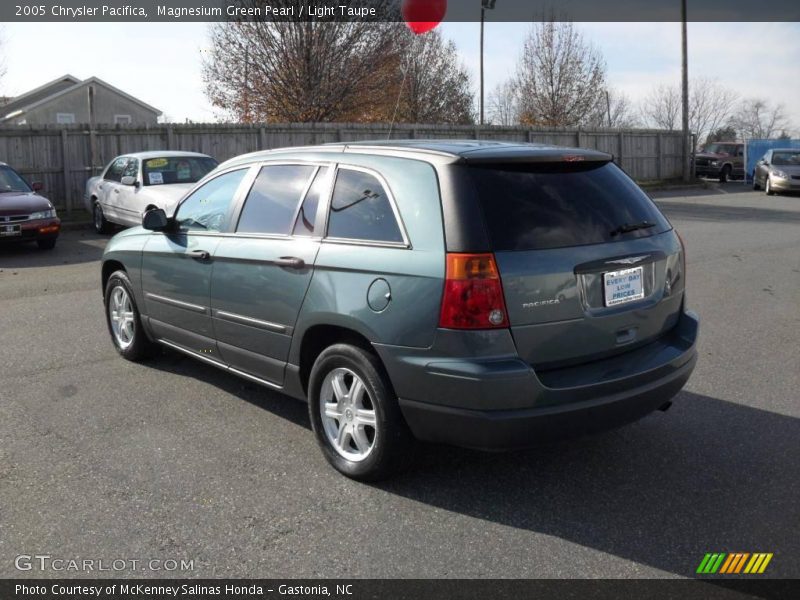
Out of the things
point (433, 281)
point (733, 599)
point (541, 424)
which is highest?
point (433, 281)

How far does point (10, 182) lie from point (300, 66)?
14.1 m

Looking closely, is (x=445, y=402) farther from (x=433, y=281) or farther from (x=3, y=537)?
(x=3, y=537)

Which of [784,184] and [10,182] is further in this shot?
→ [784,184]

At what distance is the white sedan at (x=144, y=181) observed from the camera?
13.4 m

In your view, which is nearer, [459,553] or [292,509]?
[459,553]

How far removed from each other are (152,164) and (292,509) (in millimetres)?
11495

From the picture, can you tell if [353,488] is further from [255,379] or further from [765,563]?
[765,563]

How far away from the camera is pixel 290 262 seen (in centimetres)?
432

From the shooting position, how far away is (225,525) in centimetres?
359

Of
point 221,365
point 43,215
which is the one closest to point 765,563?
point 221,365

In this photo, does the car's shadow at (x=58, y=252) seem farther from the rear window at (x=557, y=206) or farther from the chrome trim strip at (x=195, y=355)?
the rear window at (x=557, y=206)

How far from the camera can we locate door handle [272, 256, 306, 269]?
4.25 m

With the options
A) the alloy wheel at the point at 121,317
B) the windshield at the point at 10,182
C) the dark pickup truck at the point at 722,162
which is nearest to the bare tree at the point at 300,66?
the windshield at the point at 10,182

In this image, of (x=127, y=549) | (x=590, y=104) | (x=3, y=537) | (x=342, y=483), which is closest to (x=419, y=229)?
(x=342, y=483)
